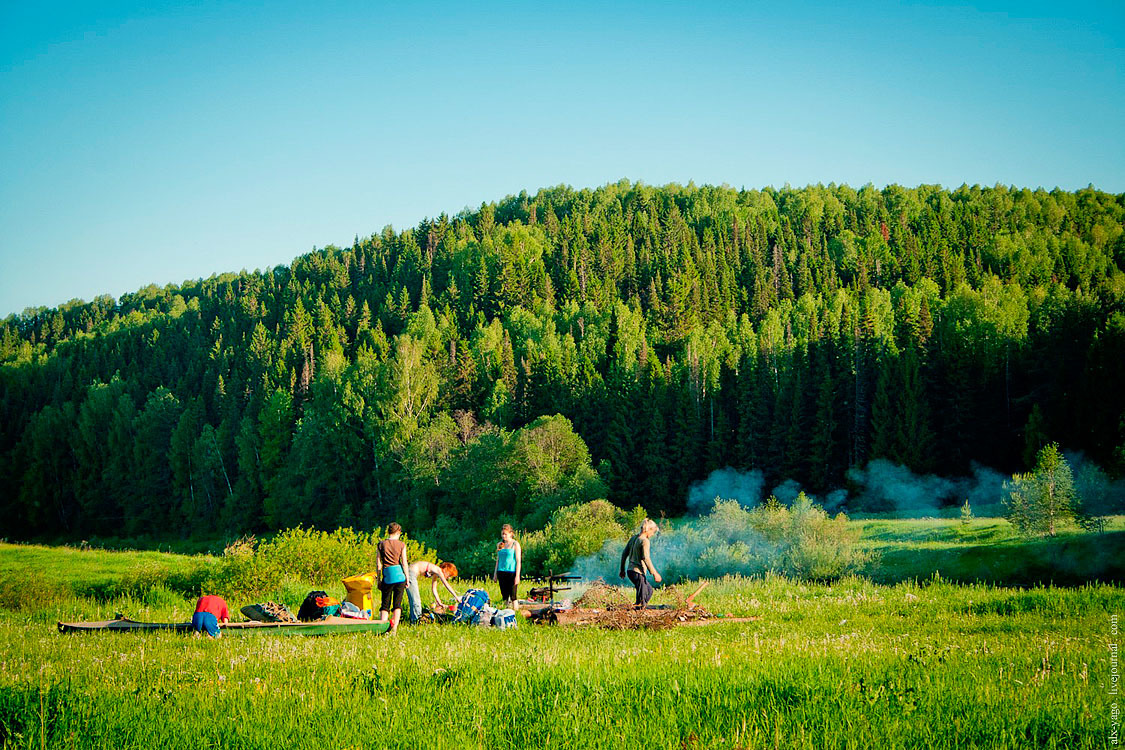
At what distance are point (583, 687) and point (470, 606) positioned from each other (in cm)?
667

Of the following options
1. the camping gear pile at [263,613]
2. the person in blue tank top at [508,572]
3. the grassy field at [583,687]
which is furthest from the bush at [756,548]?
the camping gear pile at [263,613]

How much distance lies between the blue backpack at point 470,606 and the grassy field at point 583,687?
1.37 meters

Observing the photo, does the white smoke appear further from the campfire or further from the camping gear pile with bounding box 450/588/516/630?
the camping gear pile with bounding box 450/588/516/630

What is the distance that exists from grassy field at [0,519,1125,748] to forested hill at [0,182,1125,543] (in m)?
43.0

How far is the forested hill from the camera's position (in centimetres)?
6444

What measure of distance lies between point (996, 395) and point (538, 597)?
5980 centimetres

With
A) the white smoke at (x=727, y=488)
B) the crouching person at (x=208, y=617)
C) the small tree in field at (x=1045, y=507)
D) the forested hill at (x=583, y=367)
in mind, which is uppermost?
the forested hill at (x=583, y=367)

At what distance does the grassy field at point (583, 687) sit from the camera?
584 centimetres

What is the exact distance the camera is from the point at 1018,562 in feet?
80.0

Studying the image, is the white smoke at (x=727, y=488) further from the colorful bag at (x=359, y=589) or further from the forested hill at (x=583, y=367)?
the colorful bag at (x=359, y=589)

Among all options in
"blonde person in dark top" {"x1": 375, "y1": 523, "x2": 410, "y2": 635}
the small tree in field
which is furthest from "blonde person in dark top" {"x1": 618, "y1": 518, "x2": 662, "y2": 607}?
the small tree in field

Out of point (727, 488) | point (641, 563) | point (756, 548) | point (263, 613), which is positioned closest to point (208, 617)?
point (263, 613)

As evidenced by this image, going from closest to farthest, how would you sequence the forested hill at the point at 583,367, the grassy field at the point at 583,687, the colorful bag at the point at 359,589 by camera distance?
the grassy field at the point at 583,687 < the colorful bag at the point at 359,589 < the forested hill at the point at 583,367

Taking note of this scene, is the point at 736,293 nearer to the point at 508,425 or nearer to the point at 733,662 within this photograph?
the point at 508,425
